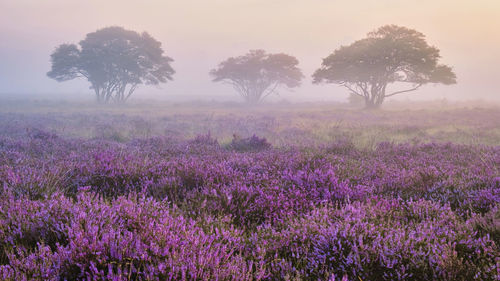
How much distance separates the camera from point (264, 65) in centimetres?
4866

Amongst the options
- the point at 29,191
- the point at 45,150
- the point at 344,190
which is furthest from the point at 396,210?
the point at 45,150

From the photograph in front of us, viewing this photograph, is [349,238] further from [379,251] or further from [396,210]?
[396,210]

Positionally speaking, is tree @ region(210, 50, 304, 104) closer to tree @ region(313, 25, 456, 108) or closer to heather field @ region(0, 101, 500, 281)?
tree @ region(313, 25, 456, 108)

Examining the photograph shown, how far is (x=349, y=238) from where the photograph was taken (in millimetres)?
2088

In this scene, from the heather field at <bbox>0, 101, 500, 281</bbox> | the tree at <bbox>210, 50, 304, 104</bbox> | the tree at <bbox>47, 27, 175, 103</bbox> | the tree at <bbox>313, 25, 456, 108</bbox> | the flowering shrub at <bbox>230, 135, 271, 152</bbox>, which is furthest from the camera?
the tree at <bbox>210, 50, 304, 104</bbox>

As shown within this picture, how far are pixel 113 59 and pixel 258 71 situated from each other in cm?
2125

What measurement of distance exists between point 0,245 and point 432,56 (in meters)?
32.6

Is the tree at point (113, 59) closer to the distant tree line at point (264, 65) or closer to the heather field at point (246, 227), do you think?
the distant tree line at point (264, 65)

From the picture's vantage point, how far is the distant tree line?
1141 inches

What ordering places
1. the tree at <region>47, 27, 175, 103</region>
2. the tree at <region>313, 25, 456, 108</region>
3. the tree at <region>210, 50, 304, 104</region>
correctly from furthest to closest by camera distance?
the tree at <region>210, 50, 304, 104</region>
the tree at <region>47, 27, 175, 103</region>
the tree at <region>313, 25, 456, 108</region>

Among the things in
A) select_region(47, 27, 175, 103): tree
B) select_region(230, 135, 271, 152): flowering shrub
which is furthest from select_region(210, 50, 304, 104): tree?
select_region(230, 135, 271, 152): flowering shrub

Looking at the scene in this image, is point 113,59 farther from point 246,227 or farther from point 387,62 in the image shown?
point 246,227

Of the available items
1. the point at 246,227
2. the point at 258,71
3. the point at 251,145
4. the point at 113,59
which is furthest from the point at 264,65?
the point at 246,227

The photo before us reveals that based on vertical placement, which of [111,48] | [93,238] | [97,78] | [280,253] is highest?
[111,48]
